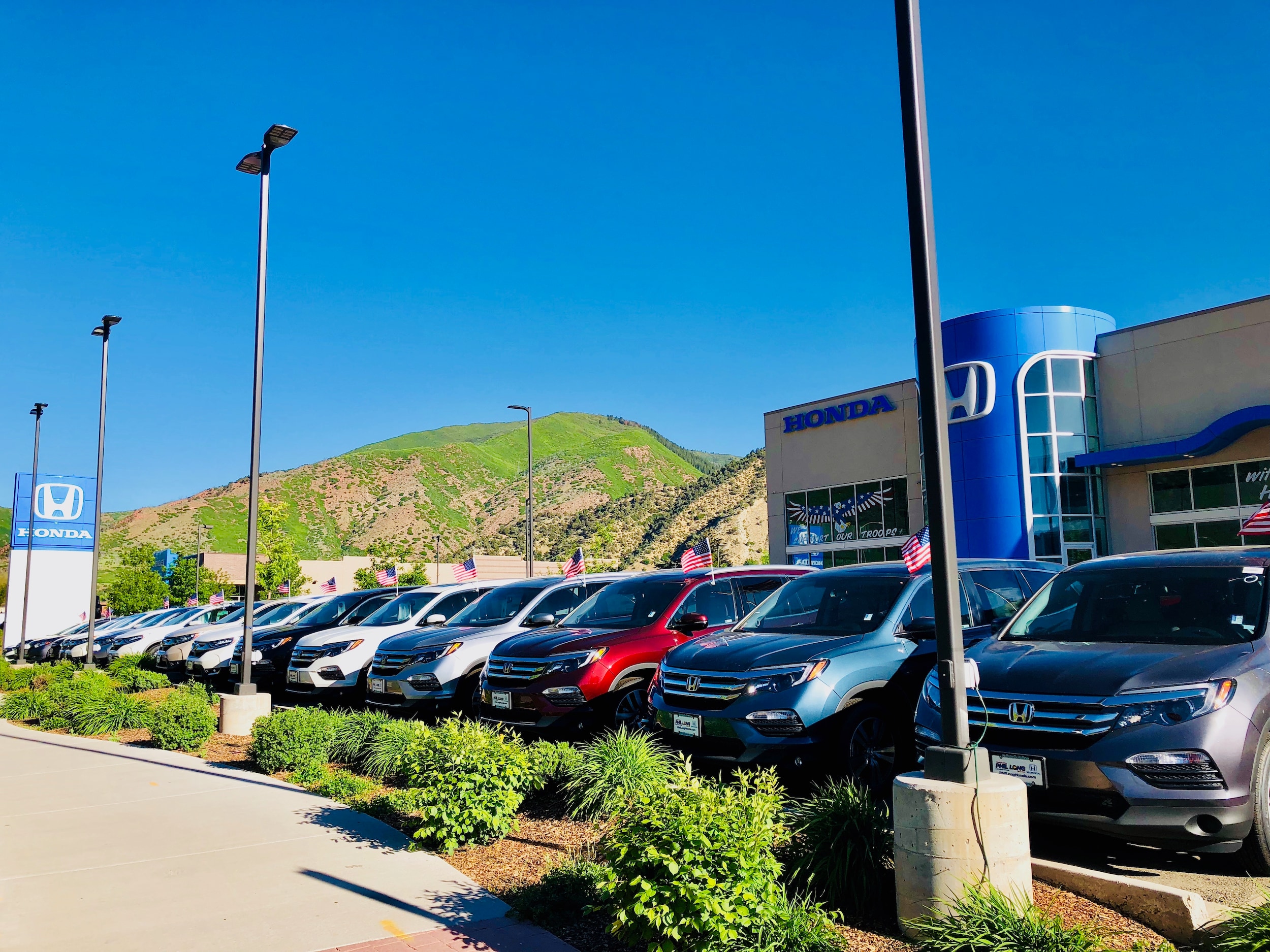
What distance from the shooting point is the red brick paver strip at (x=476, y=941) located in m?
4.63

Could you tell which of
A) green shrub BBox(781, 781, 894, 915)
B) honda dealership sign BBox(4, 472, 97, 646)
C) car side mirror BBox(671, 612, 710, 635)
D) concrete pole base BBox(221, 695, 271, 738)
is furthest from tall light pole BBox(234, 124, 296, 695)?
honda dealership sign BBox(4, 472, 97, 646)

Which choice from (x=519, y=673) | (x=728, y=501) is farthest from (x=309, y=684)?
(x=728, y=501)

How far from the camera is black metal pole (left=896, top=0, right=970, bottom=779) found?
4570 mm

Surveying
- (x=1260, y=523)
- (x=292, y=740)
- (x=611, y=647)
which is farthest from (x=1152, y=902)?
(x=1260, y=523)

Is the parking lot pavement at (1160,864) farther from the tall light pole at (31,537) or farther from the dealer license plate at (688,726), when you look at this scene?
the tall light pole at (31,537)

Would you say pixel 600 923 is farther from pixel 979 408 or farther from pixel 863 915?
pixel 979 408

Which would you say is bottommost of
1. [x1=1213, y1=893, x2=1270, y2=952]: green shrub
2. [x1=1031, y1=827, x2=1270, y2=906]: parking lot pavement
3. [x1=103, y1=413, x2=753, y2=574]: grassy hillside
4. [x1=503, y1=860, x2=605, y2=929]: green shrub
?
[x1=503, y1=860, x2=605, y2=929]: green shrub

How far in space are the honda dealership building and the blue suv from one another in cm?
2099

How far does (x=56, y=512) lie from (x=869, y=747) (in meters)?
41.1

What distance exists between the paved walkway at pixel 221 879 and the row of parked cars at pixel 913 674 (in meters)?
Answer: 2.21

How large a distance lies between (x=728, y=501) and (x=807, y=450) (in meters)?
60.2

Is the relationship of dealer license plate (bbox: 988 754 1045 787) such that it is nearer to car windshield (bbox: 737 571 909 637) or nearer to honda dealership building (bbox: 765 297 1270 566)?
car windshield (bbox: 737 571 909 637)

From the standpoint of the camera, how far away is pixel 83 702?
1428cm

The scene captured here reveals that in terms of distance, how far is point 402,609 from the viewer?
15.1 m
